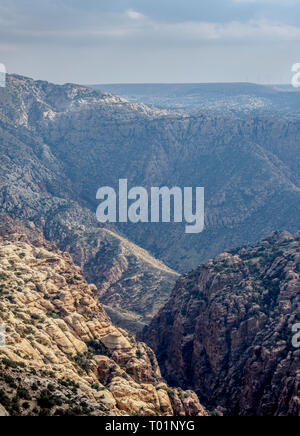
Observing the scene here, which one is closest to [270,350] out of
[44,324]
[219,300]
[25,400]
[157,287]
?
[219,300]

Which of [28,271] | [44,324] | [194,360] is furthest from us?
[194,360]

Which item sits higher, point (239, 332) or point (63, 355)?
point (63, 355)

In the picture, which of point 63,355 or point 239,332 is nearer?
point 63,355

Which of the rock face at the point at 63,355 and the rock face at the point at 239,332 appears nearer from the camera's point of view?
the rock face at the point at 63,355

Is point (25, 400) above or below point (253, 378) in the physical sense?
above

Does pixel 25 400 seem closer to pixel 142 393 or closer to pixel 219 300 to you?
pixel 142 393
